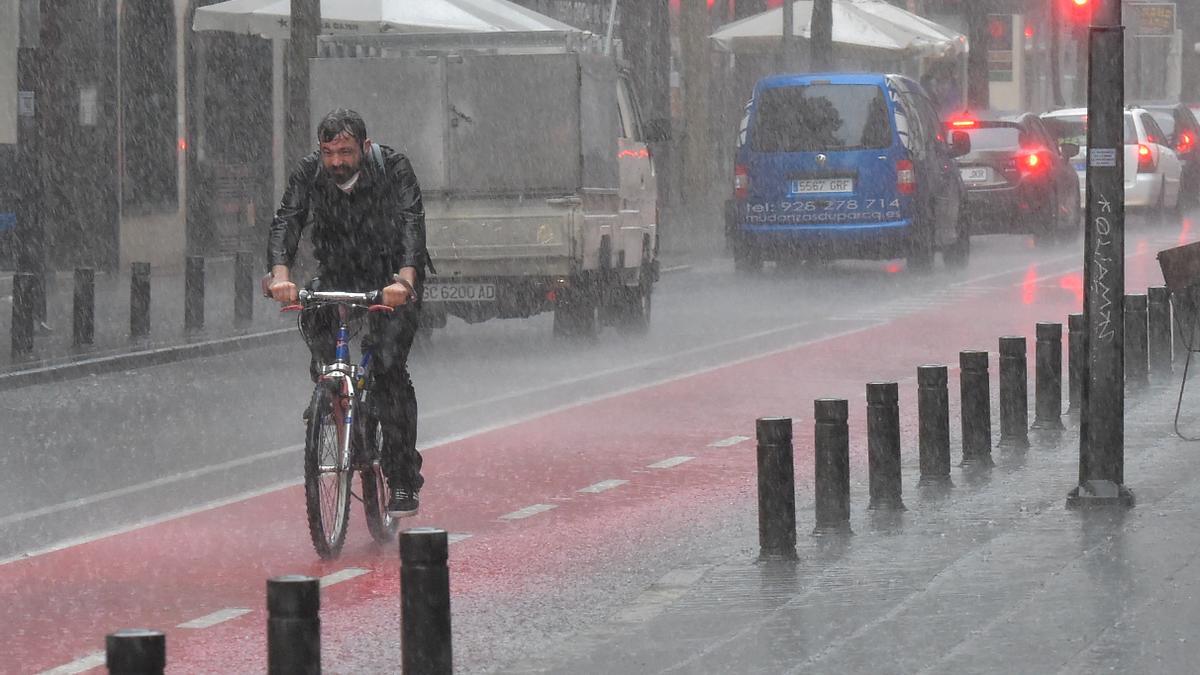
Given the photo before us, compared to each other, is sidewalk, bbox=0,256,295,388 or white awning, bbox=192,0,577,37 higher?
white awning, bbox=192,0,577,37

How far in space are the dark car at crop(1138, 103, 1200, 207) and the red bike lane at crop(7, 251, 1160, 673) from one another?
76.4 ft

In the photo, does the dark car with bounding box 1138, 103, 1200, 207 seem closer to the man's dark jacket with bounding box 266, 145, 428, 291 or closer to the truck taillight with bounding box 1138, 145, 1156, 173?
the truck taillight with bounding box 1138, 145, 1156, 173

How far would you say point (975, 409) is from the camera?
10.9m

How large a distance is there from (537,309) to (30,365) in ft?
12.3

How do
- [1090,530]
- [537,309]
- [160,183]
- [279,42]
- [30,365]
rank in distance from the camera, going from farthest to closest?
[279,42], [160,183], [537,309], [30,365], [1090,530]

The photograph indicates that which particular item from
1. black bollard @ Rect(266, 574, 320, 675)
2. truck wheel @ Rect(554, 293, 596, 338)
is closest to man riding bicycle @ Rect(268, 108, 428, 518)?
black bollard @ Rect(266, 574, 320, 675)

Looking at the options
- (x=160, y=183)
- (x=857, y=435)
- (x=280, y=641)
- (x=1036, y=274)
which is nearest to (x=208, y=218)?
(x=160, y=183)

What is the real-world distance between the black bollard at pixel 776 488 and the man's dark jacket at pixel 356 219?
4.82 ft

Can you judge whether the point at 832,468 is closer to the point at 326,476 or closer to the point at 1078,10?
the point at 326,476

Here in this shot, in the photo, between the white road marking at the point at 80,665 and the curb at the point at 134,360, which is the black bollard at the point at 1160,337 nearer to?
the curb at the point at 134,360

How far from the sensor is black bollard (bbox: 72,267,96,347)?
17812 mm

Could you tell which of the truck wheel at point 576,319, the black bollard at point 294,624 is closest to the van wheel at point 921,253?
the truck wheel at point 576,319

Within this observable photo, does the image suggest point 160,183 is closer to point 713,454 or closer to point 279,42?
point 279,42

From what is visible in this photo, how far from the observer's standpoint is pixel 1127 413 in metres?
12.9
